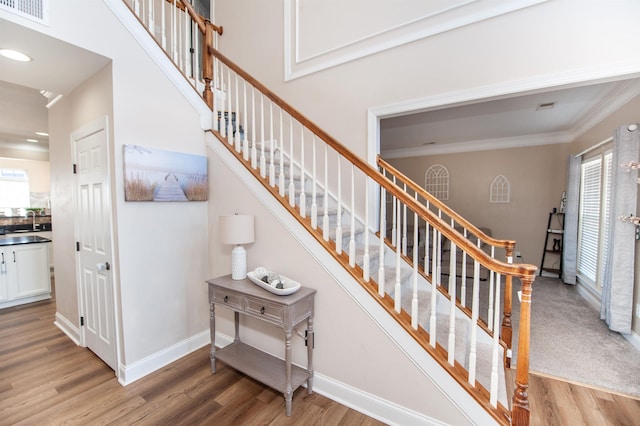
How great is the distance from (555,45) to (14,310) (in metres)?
6.69

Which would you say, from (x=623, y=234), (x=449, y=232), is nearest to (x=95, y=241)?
(x=449, y=232)

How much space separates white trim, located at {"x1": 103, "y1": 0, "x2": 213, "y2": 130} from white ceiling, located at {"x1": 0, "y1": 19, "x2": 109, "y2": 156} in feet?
1.22

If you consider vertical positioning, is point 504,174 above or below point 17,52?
below

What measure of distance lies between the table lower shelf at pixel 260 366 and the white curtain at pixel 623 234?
3501 millimetres

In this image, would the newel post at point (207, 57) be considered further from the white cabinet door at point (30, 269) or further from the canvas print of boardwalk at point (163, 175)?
the white cabinet door at point (30, 269)

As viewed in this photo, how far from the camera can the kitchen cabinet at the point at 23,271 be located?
12.3ft

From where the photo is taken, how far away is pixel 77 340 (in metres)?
2.88

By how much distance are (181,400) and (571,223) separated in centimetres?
622

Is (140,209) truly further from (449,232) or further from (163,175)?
(449,232)

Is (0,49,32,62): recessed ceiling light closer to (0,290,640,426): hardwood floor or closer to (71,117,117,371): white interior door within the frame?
(71,117,117,371): white interior door

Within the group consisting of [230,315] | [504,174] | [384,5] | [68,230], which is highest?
[384,5]

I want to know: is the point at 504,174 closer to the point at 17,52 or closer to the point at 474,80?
the point at 474,80

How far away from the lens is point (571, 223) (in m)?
4.77

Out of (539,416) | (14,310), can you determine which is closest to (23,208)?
(14,310)
